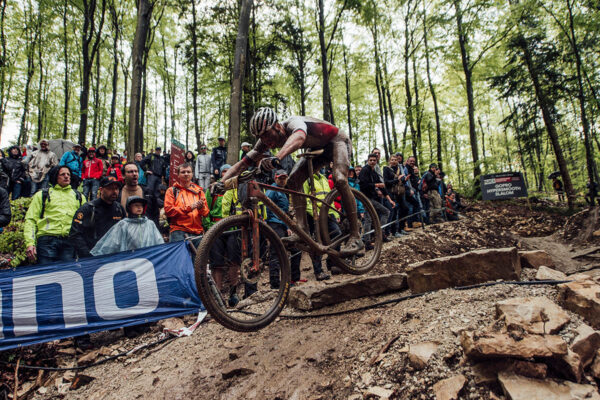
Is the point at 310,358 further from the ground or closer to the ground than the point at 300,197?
closer to the ground

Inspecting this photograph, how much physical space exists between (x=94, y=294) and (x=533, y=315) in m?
5.54

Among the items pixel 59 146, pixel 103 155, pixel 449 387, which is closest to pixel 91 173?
pixel 103 155

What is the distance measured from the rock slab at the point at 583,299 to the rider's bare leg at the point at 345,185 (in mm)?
2063

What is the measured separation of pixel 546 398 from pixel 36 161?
42.8ft

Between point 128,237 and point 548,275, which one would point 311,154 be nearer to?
point 548,275

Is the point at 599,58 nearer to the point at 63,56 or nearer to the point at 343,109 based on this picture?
the point at 343,109

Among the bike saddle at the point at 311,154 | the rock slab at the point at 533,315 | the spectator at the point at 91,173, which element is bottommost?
the rock slab at the point at 533,315

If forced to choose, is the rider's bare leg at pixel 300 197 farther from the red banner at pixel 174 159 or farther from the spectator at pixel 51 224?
the red banner at pixel 174 159

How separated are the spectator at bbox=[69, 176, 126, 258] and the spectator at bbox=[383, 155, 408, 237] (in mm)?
6704

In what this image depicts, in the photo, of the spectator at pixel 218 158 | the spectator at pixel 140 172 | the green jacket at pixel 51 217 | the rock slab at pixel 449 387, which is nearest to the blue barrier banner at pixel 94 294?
the green jacket at pixel 51 217

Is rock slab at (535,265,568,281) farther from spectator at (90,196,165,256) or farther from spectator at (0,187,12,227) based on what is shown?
spectator at (0,187,12,227)

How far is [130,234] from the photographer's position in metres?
5.17

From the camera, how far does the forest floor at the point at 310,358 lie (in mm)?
2453

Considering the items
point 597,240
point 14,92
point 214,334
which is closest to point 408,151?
point 597,240
